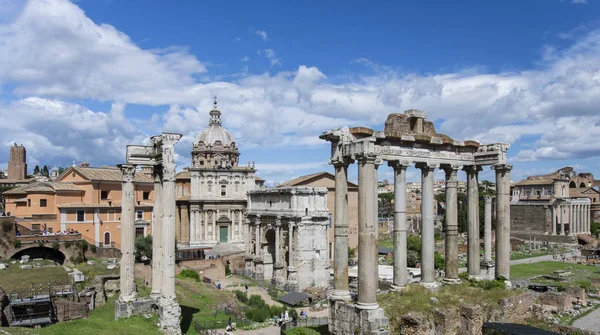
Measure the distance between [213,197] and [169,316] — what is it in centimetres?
3474

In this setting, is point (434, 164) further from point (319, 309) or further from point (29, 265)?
point (29, 265)

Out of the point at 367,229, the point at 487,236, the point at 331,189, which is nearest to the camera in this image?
the point at 367,229

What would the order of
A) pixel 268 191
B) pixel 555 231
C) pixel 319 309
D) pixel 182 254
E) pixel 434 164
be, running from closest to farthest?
pixel 434 164 → pixel 319 309 → pixel 268 191 → pixel 182 254 → pixel 555 231

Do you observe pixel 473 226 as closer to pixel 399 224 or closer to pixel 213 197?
pixel 399 224

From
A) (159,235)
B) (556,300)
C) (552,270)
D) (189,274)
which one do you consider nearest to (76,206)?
(189,274)

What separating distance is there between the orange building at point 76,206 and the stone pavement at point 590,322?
115 feet

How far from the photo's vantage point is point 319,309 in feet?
107

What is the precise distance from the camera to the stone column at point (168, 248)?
1873 centimetres

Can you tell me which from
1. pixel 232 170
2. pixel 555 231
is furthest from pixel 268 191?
pixel 555 231

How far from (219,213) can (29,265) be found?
26.7m

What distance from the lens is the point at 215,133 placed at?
5688 cm

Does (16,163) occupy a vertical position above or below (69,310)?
above

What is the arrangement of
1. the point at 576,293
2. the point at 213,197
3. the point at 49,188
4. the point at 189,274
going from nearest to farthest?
the point at 576,293, the point at 189,274, the point at 49,188, the point at 213,197

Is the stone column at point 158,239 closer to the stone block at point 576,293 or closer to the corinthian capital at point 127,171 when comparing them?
the corinthian capital at point 127,171
